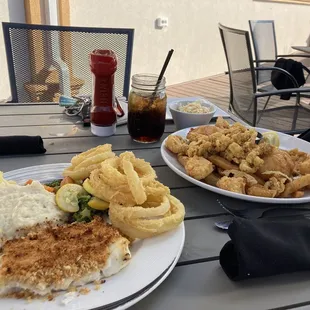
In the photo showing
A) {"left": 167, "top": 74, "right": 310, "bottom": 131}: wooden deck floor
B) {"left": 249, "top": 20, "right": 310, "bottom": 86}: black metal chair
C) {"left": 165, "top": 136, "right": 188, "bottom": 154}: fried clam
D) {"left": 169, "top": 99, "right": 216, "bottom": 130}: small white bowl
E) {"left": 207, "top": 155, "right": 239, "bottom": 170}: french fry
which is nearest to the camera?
{"left": 207, "top": 155, "right": 239, "bottom": 170}: french fry

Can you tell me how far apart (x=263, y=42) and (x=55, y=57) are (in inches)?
106

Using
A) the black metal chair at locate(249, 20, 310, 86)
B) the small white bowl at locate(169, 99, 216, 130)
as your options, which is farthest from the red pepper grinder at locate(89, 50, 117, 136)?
the black metal chair at locate(249, 20, 310, 86)

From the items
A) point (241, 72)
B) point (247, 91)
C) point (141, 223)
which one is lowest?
point (247, 91)

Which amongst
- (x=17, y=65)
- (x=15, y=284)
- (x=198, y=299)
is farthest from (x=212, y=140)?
(x=17, y=65)

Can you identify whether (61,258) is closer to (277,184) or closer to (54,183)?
(54,183)

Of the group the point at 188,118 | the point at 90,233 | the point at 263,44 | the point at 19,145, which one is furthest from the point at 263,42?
the point at 90,233

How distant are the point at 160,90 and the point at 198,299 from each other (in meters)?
0.85

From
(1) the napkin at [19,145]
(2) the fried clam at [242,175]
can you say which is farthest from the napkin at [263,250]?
(1) the napkin at [19,145]

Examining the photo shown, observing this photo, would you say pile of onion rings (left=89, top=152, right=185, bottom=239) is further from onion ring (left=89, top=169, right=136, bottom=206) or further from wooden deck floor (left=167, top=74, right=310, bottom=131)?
wooden deck floor (left=167, top=74, right=310, bottom=131)

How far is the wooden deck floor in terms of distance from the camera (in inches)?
119

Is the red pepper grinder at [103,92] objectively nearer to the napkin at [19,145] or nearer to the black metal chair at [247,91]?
the napkin at [19,145]

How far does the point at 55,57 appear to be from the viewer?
2.37 metres

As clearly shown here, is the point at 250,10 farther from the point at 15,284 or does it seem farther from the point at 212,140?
the point at 15,284

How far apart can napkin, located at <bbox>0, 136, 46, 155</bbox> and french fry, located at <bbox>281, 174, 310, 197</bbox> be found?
0.82 metres
